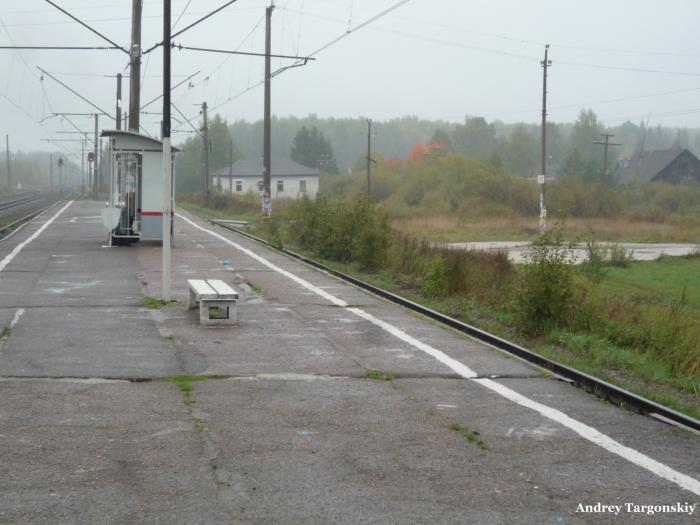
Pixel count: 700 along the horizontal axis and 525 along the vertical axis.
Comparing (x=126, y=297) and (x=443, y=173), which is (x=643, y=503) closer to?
(x=126, y=297)

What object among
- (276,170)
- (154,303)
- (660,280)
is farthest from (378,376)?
(276,170)

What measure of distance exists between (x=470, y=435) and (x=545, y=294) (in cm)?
634

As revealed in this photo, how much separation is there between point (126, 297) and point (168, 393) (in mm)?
7645

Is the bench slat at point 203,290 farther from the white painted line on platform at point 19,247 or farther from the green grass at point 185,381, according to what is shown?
the white painted line on platform at point 19,247

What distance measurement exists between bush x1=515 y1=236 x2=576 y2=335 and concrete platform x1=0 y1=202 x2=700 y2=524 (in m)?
1.31

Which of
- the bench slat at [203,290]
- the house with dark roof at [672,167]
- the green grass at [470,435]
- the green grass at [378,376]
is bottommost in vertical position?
the green grass at [378,376]

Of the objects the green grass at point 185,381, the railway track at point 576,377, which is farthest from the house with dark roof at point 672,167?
the green grass at point 185,381

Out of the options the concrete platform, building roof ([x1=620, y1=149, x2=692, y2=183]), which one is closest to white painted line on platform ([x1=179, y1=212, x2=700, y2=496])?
the concrete platform

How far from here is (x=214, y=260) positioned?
2411 centimetres

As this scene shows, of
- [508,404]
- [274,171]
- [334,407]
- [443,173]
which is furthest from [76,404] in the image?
[274,171]

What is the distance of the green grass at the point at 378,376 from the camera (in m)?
9.84

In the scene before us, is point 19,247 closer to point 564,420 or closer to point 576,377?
point 576,377

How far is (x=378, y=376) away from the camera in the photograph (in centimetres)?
995

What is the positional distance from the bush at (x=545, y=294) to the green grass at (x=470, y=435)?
5.94 metres
